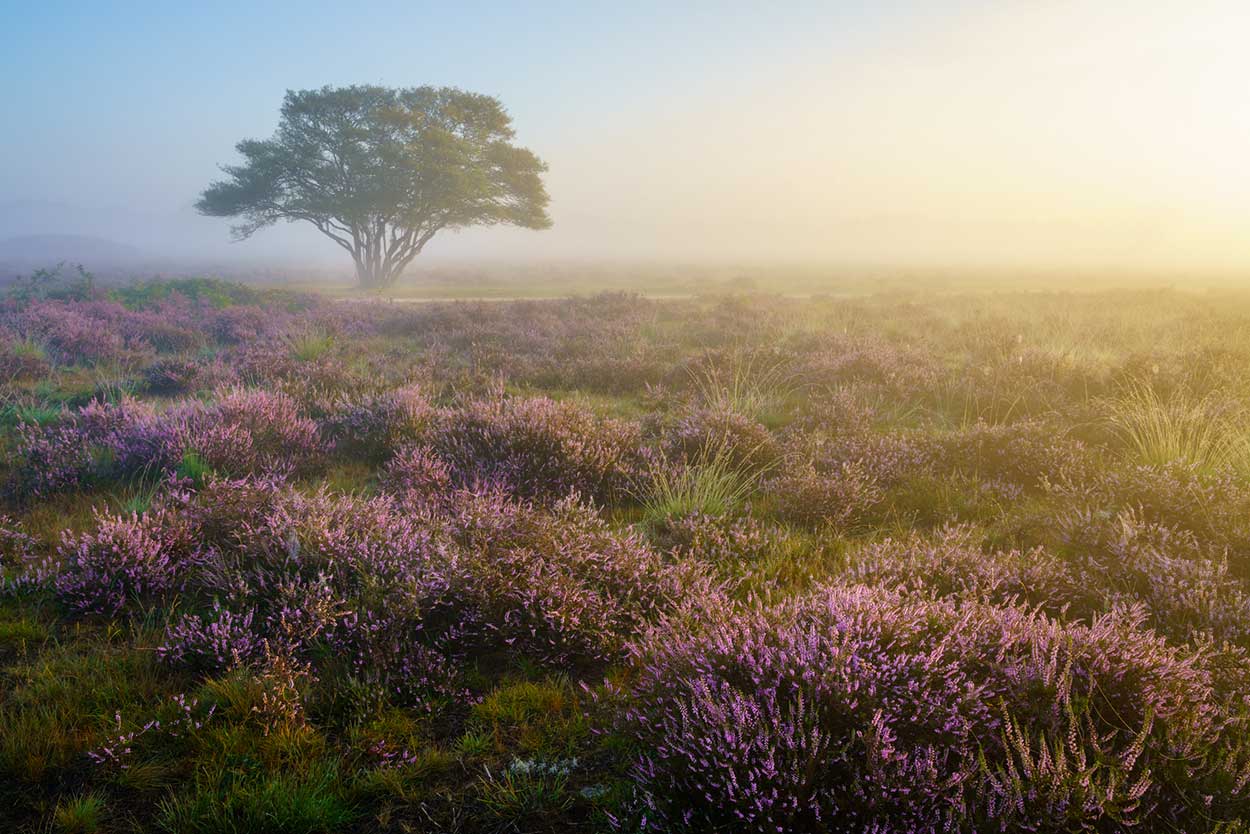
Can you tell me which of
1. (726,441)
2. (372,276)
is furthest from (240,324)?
(372,276)

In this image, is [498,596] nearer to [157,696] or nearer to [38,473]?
[157,696]

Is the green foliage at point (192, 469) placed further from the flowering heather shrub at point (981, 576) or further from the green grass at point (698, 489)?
the flowering heather shrub at point (981, 576)

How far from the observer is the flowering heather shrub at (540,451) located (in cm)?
477

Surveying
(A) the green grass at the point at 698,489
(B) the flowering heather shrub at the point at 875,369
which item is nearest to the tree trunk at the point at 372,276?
(B) the flowering heather shrub at the point at 875,369

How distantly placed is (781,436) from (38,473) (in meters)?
6.13

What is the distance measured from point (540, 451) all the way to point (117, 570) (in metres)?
2.66

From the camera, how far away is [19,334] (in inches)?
414

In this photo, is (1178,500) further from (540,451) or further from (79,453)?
(79,453)

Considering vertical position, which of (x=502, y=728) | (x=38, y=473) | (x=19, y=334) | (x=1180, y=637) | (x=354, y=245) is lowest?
(x=502, y=728)

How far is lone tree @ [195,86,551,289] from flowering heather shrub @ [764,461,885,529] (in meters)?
27.9

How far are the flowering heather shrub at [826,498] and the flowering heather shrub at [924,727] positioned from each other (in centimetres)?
192

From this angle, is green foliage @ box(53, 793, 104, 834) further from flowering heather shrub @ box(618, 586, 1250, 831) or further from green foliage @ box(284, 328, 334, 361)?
green foliage @ box(284, 328, 334, 361)

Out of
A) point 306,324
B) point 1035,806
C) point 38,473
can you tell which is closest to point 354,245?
point 306,324

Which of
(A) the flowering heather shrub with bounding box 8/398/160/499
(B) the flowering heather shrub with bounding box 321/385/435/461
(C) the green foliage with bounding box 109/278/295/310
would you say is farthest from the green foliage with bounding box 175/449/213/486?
(C) the green foliage with bounding box 109/278/295/310
